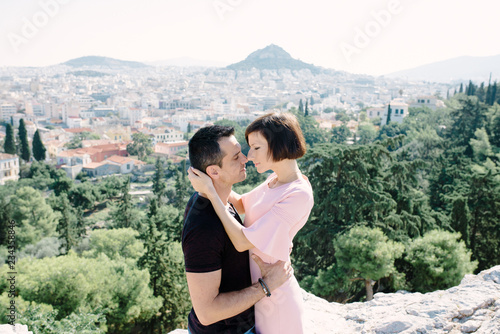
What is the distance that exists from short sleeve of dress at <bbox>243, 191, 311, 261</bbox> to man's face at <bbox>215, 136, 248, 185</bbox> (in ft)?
0.75

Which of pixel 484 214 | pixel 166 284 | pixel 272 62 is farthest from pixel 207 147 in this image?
pixel 272 62

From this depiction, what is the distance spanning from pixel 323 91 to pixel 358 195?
4830 inches

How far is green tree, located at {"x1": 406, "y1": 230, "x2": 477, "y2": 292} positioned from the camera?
274 inches

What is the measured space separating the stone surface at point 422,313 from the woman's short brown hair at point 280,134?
201 centimetres

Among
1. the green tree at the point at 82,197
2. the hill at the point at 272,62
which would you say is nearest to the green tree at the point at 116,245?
the green tree at the point at 82,197

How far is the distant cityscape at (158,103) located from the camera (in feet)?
157

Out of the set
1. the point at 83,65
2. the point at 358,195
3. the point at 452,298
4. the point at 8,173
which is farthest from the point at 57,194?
the point at 83,65

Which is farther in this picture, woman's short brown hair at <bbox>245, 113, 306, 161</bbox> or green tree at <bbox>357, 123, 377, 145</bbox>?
green tree at <bbox>357, 123, 377, 145</bbox>

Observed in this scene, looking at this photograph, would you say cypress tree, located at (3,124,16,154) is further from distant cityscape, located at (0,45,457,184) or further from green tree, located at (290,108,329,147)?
green tree, located at (290,108,329,147)

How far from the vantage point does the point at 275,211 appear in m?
1.60

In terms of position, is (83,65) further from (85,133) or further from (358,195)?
(358,195)

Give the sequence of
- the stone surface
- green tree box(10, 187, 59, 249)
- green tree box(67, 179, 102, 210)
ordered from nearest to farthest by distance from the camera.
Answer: the stone surface < green tree box(10, 187, 59, 249) < green tree box(67, 179, 102, 210)

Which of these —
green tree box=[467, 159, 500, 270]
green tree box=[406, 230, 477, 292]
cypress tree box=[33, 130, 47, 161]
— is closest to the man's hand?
green tree box=[406, 230, 477, 292]

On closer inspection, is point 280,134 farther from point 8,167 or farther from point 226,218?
point 8,167
